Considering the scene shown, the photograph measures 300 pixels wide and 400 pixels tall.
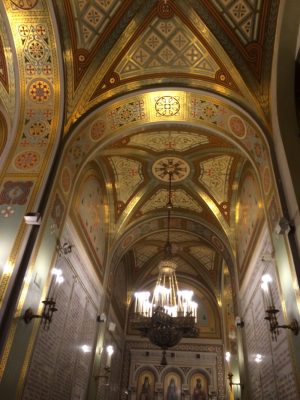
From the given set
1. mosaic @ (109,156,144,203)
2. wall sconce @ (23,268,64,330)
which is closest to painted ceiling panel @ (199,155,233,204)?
mosaic @ (109,156,144,203)

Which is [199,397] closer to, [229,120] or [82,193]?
[82,193]

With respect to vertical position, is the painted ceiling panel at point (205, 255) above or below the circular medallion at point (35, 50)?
above

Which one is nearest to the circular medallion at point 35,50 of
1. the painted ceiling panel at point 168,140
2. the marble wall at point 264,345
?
the painted ceiling panel at point 168,140

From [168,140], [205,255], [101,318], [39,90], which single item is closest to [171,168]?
[168,140]

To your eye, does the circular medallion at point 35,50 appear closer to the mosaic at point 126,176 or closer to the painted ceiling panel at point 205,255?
the mosaic at point 126,176

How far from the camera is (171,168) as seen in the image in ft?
32.3

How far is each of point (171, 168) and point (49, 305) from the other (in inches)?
223

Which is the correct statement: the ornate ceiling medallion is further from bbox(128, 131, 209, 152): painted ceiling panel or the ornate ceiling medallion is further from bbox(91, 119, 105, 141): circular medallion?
bbox(91, 119, 105, 141): circular medallion

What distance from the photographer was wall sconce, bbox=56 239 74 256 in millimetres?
6262

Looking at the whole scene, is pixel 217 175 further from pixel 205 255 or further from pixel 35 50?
pixel 35 50

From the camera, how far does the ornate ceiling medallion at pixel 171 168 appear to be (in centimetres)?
962

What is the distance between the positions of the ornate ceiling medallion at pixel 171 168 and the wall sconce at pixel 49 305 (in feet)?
15.8

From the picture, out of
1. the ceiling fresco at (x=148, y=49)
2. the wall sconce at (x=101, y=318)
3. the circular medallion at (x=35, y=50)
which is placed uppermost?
the ceiling fresco at (x=148, y=49)

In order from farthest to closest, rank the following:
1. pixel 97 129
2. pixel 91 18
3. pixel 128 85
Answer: pixel 97 129
pixel 128 85
pixel 91 18
